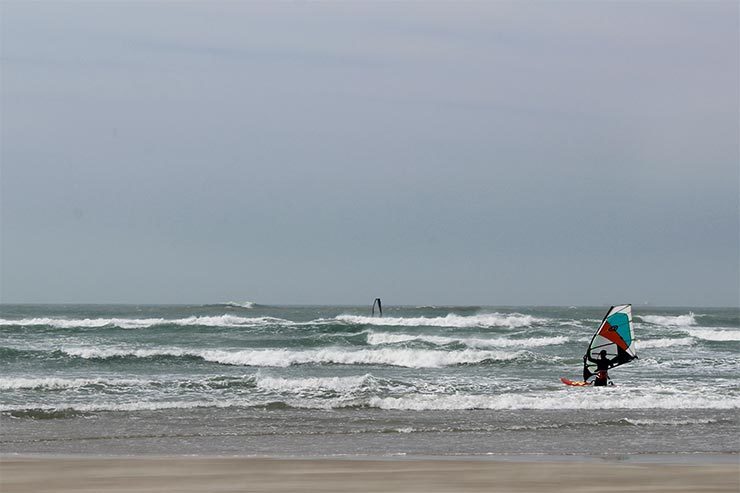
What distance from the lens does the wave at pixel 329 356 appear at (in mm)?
21172

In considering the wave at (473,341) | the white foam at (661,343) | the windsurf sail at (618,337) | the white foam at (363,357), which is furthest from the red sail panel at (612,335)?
the wave at (473,341)

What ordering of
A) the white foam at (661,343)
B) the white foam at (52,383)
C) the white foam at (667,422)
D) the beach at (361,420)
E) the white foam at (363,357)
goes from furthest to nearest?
the white foam at (661,343), the white foam at (363,357), the white foam at (52,383), the white foam at (667,422), the beach at (361,420)

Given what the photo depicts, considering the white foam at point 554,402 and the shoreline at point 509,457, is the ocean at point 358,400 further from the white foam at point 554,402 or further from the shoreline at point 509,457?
the shoreline at point 509,457

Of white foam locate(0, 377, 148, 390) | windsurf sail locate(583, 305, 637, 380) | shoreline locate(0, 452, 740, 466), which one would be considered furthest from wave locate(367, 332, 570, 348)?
shoreline locate(0, 452, 740, 466)

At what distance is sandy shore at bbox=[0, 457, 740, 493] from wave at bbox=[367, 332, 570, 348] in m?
18.0

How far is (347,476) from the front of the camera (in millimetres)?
6609

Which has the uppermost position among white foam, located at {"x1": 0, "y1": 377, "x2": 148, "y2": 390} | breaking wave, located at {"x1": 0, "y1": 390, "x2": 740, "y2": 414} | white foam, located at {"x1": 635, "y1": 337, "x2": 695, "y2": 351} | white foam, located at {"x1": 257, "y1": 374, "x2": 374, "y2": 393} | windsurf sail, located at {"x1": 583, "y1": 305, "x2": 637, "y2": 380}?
windsurf sail, located at {"x1": 583, "y1": 305, "x2": 637, "y2": 380}

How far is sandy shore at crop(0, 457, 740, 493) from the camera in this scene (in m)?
6.04

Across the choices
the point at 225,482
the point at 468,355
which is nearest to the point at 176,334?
the point at 468,355

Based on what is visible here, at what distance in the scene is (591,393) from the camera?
13.6 metres

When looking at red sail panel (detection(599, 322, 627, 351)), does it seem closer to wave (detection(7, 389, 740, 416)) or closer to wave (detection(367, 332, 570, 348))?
wave (detection(7, 389, 740, 416))

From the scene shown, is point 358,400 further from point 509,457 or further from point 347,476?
point 347,476

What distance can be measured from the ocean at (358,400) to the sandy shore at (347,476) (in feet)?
5.07

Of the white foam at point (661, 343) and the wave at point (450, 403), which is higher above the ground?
the wave at point (450, 403)
